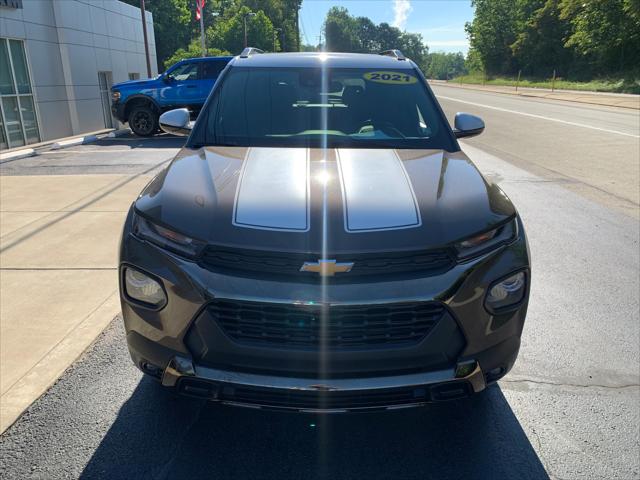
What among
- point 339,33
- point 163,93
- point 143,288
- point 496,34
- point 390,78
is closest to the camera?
point 143,288

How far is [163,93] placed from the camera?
14.2 metres

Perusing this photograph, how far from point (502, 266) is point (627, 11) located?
52.7m

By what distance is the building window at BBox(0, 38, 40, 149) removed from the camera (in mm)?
13570

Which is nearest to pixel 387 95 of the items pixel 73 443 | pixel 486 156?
pixel 73 443

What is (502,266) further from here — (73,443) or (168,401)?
(73,443)

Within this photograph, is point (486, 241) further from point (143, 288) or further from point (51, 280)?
point (51, 280)

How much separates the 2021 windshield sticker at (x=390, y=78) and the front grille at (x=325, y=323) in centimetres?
222

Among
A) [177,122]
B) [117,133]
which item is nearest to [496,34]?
[117,133]

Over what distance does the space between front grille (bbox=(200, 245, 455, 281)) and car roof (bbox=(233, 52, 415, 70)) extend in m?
2.15

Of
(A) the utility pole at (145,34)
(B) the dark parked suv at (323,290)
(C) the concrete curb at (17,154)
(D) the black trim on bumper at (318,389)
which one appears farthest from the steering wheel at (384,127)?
(A) the utility pole at (145,34)

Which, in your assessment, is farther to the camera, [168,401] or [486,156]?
[486,156]

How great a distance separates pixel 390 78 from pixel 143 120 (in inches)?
483

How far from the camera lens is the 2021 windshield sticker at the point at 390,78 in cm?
380

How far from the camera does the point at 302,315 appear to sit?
205cm
